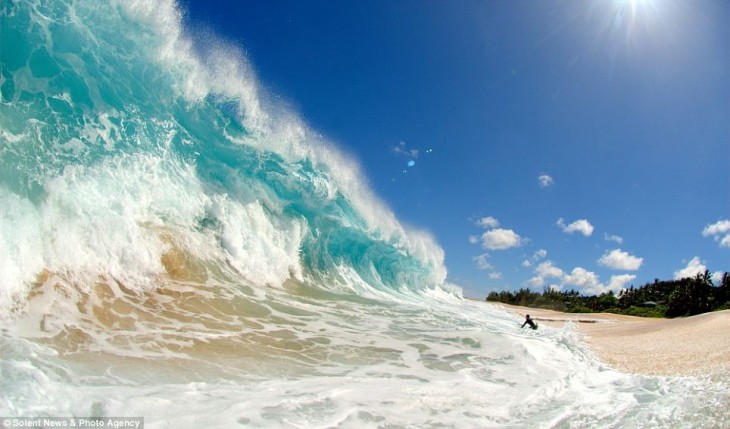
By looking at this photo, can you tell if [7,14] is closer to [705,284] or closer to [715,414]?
[715,414]

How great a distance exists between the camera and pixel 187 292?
895 centimetres

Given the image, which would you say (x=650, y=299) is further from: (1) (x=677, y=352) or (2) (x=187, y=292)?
(2) (x=187, y=292)

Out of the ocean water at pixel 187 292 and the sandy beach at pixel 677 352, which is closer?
the ocean water at pixel 187 292

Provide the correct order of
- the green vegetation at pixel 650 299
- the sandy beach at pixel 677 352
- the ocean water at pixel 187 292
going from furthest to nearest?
the green vegetation at pixel 650 299, the sandy beach at pixel 677 352, the ocean water at pixel 187 292

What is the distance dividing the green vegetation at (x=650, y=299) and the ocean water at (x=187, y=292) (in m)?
38.4

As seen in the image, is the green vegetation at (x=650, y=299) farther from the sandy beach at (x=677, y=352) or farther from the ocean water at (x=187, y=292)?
the ocean water at (x=187, y=292)

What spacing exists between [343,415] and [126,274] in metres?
6.12

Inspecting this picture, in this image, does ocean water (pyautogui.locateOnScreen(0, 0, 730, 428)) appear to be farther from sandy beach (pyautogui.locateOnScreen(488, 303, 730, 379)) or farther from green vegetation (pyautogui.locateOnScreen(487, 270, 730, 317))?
green vegetation (pyautogui.locateOnScreen(487, 270, 730, 317))

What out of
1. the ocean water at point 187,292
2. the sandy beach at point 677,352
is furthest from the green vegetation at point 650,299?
the ocean water at point 187,292

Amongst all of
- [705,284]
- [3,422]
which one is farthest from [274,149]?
[705,284]

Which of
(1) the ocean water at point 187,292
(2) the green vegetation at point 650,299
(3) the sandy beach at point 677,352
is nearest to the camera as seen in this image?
(1) the ocean water at point 187,292

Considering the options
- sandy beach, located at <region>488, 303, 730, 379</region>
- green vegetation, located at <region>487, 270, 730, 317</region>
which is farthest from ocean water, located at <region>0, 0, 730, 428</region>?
green vegetation, located at <region>487, 270, 730, 317</region>

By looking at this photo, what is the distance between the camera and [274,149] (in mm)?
14594

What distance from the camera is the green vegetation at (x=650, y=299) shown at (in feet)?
125
